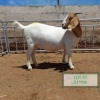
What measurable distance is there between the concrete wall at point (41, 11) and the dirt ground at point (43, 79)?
233cm

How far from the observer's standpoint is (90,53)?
9.32 m

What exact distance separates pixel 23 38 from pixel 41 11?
127cm

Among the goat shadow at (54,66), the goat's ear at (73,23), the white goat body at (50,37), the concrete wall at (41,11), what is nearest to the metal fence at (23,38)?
the concrete wall at (41,11)

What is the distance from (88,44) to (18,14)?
2.70 metres

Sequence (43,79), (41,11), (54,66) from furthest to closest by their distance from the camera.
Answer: (41,11)
(54,66)
(43,79)

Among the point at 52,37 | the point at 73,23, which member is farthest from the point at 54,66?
the point at 73,23

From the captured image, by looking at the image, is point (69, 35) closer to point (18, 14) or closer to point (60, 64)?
point (60, 64)

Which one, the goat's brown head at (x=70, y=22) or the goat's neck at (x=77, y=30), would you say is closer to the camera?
the goat's brown head at (x=70, y=22)

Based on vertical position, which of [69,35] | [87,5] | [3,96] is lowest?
[3,96]

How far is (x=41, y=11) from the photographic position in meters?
10.8

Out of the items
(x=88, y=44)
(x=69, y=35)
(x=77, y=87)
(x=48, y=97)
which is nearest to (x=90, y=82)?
(x=77, y=87)

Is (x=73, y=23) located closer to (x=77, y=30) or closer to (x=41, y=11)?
(x=77, y=30)

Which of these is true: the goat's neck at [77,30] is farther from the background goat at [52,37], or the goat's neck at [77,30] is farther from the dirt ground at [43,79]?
the dirt ground at [43,79]

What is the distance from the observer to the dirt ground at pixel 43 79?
5336 millimetres
